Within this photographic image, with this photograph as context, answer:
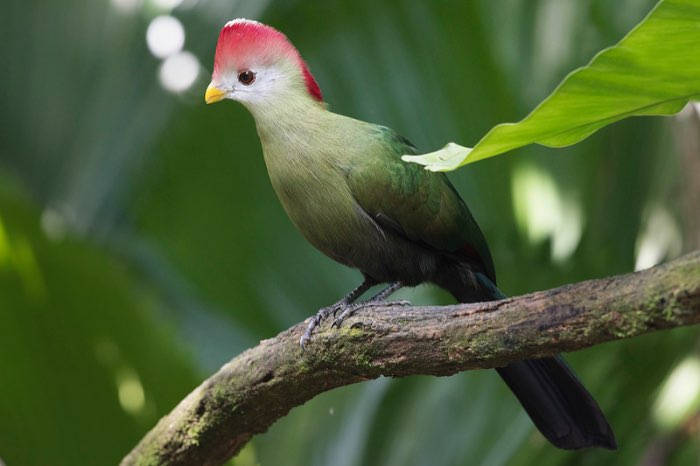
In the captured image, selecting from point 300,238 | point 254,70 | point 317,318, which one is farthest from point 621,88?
point 300,238

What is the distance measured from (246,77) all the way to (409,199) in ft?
1.83

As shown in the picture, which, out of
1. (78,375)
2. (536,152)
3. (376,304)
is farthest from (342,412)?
(376,304)

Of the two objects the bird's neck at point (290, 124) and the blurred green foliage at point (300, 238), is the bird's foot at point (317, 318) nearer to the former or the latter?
the bird's neck at point (290, 124)

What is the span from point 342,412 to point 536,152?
1.19 meters

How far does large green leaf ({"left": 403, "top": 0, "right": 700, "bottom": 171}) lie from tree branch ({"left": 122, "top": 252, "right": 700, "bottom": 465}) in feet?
0.85

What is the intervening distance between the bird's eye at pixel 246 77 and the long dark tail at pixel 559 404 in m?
1.02

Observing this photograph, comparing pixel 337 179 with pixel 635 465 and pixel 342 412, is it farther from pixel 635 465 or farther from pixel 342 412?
pixel 635 465

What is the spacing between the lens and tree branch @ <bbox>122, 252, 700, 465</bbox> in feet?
4.73

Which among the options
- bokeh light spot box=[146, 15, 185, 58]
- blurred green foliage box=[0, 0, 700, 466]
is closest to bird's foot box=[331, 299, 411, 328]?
blurred green foliage box=[0, 0, 700, 466]

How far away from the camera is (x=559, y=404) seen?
7.26 ft

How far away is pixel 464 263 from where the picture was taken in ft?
8.23

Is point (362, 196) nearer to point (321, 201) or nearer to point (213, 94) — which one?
point (321, 201)

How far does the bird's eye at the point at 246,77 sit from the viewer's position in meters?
2.48

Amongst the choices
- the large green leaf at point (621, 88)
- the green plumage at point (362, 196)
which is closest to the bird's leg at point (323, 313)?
the green plumage at point (362, 196)
